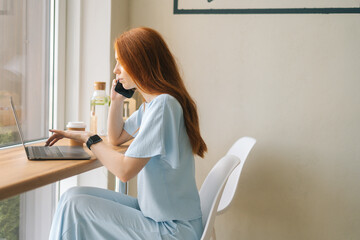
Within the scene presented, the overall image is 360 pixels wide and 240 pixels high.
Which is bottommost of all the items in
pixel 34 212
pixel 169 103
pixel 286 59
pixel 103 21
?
pixel 34 212

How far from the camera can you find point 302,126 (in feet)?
7.02

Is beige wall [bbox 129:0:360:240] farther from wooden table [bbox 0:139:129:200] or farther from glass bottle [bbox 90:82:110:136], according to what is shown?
wooden table [bbox 0:139:129:200]

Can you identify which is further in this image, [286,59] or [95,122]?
[286,59]

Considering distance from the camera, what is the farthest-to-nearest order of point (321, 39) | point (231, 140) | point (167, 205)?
1. point (231, 140)
2. point (321, 39)
3. point (167, 205)

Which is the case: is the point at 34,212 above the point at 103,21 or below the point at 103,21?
below

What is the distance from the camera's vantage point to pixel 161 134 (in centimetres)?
123

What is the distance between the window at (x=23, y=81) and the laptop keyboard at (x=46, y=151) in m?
0.32

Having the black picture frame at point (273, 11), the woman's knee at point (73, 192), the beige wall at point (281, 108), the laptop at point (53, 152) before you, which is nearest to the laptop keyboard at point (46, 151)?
the laptop at point (53, 152)

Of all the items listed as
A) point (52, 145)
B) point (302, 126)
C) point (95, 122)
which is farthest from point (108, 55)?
point (302, 126)

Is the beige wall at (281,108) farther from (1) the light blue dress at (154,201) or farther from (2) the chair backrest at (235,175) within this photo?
(1) the light blue dress at (154,201)

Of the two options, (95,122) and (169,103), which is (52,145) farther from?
(169,103)

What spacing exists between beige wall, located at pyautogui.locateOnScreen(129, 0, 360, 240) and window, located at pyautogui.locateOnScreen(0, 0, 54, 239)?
0.65 meters

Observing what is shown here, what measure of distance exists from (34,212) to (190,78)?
1070 millimetres

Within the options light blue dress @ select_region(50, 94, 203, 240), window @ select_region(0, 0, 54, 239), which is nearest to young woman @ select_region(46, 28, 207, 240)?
light blue dress @ select_region(50, 94, 203, 240)
